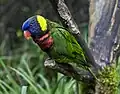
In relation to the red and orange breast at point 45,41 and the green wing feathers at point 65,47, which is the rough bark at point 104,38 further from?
the red and orange breast at point 45,41

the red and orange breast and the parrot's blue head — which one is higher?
the parrot's blue head

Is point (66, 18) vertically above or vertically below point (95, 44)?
above

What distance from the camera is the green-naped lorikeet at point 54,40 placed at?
1.33 m

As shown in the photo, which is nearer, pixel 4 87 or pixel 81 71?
pixel 81 71

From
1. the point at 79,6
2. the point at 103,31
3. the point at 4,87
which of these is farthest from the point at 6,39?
the point at 103,31

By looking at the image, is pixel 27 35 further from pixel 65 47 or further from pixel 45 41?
pixel 65 47

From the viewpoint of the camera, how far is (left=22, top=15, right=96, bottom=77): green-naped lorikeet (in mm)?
1325

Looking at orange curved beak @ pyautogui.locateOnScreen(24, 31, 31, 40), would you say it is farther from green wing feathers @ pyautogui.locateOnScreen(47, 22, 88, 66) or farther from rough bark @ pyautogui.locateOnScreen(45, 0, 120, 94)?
rough bark @ pyautogui.locateOnScreen(45, 0, 120, 94)

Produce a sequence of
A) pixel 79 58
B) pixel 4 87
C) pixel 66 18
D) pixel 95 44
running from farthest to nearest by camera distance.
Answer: pixel 4 87, pixel 95 44, pixel 79 58, pixel 66 18

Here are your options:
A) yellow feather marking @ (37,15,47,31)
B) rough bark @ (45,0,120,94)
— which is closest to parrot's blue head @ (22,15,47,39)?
yellow feather marking @ (37,15,47,31)

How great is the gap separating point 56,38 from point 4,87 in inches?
43.4

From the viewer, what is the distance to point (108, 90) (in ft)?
5.14

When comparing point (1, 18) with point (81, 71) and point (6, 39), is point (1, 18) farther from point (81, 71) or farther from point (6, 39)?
point (81, 71)

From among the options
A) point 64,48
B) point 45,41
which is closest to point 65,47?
point 64,48
